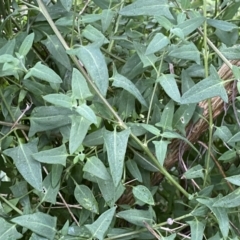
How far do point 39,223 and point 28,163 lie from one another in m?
0.06

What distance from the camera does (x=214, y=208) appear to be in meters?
0.45

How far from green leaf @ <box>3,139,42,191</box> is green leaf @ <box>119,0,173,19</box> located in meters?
0.18

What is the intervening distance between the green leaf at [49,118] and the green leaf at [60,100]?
0.04 m

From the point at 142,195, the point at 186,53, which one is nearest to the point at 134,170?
the point at 142,195

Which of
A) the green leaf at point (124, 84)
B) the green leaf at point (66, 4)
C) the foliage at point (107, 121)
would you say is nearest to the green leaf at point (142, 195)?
the foliage at point (107, 121)

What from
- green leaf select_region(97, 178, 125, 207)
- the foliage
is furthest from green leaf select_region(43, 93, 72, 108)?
green leaf select_region(97, 178, 125, 207)

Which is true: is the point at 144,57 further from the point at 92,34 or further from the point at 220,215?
the point at 220,215

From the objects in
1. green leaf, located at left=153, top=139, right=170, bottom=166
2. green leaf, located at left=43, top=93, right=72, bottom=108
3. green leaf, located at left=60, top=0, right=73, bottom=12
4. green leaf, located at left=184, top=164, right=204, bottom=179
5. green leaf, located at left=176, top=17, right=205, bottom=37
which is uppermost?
green leaf, located at left=60, top=0, right=73, bottom=12

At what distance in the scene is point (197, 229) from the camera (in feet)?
1.50

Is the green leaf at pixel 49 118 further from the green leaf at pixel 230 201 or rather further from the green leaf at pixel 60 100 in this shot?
the green leaf at pixel 230 201

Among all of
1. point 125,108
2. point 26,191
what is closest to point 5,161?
point 26,191

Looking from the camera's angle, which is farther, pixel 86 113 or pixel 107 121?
pixel 107 121

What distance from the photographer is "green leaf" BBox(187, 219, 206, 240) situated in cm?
45

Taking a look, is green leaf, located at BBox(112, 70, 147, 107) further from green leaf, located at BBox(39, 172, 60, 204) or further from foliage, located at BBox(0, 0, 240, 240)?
green leaf, located at BBox(39, 172, 60, 204)
